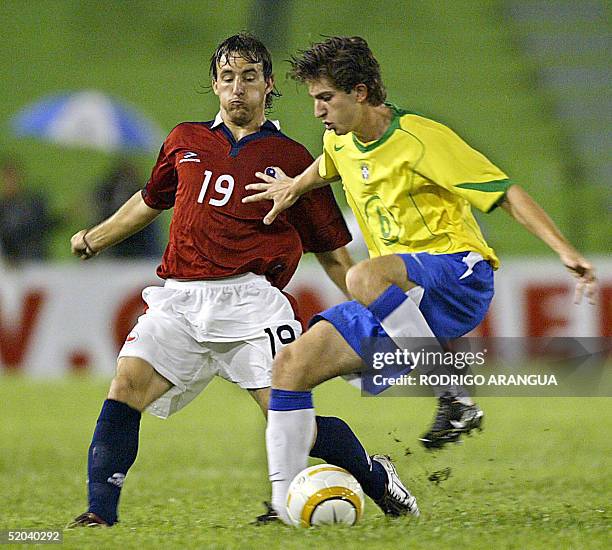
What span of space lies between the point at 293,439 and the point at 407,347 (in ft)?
1.82

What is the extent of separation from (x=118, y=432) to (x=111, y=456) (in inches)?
3.9

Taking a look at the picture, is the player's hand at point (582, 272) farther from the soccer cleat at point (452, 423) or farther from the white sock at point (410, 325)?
the soccer cleat at point (452, 423)

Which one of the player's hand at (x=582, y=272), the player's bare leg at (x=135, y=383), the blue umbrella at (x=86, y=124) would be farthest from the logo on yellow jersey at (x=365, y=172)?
the blue umbrella at (x=86, y=124)

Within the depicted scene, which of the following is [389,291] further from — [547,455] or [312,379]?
[547,455]

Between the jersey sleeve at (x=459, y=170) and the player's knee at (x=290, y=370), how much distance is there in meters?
0.82

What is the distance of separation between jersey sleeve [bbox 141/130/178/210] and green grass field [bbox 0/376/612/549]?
1.34 meters

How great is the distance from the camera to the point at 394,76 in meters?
17.3

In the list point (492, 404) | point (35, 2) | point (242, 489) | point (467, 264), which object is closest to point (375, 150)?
point (467, 264)

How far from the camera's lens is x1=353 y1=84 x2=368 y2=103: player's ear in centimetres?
468

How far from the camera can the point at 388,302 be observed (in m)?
4.41

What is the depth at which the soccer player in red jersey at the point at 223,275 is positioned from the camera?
192 inches

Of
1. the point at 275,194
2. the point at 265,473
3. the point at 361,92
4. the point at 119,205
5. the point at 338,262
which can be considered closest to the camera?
the point at 361,92

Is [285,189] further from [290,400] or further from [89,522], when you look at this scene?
[89,522]

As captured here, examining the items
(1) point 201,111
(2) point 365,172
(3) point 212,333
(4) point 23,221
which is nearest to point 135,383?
(3) point 212,333
